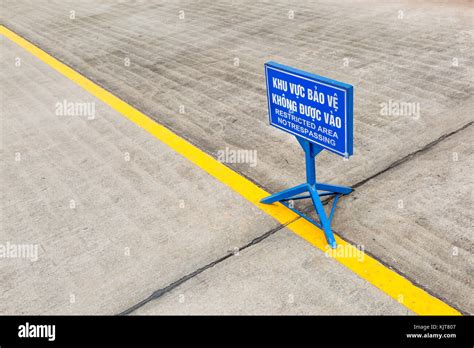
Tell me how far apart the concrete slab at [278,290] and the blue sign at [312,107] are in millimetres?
995

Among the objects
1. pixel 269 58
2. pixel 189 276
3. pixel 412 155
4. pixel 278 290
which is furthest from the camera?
pixel 269 58

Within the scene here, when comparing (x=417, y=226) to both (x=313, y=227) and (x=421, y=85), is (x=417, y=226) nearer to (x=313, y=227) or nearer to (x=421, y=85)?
(x=313, y=227)

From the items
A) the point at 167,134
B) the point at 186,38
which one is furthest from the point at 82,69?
the point at 167,134

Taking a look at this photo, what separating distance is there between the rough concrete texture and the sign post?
0.31 m

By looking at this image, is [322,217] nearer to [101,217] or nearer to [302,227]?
[302,227]

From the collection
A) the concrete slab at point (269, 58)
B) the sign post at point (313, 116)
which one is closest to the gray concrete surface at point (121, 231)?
the sign post at point (313, 116)

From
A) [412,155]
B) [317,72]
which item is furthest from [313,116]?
[317,72]

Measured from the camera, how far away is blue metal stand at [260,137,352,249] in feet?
14.6

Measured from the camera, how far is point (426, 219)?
4.51 meters

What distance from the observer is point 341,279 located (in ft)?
13.1

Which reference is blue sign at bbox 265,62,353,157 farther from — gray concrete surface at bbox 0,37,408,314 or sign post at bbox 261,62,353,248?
gray concrete surface at bbox 0,37,408,314

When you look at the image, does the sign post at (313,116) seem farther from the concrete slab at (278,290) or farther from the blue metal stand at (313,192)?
the concrete slab at (278,290)

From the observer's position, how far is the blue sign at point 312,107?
3.96m

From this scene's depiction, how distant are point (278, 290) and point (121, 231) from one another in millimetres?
1747
